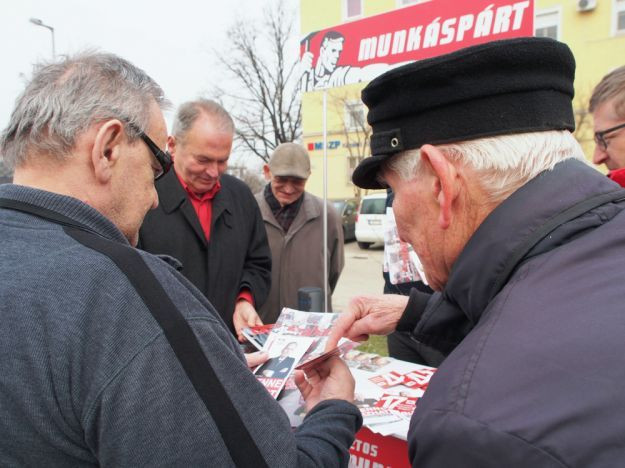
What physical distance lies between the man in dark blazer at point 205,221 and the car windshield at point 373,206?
10.9 meters

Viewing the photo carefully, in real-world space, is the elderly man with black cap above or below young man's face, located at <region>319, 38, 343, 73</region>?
below

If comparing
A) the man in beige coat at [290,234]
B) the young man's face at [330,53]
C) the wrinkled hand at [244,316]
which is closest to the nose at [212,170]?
the wrinkled hand at [244,316]

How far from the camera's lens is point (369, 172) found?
1293 millimetres

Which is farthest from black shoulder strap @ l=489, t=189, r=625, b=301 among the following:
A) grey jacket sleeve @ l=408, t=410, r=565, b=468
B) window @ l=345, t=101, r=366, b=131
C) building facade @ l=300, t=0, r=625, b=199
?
window @ l=345, t=101, r=366, b=131

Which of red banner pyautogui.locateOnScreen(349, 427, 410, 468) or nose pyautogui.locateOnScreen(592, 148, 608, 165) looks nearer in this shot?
red banner pyautogui.locateOnScreen(349, 427, 410, 468)

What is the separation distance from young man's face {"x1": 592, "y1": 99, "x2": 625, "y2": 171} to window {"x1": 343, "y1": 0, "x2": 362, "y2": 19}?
18502mm

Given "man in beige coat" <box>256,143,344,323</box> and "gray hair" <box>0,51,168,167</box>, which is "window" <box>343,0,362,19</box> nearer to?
"man in beige coat" <box>256,143,344,323</box>

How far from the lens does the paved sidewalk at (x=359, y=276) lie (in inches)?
316

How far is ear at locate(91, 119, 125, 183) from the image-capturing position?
1040mm

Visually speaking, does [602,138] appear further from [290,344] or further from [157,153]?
[157,153]

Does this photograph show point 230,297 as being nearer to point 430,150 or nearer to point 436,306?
point 436,306

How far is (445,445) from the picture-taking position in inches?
27.5

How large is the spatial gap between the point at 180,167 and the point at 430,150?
1.86 m

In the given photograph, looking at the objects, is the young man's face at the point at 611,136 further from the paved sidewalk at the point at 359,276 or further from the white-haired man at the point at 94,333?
the paved sidewalk at the point at 359,276
